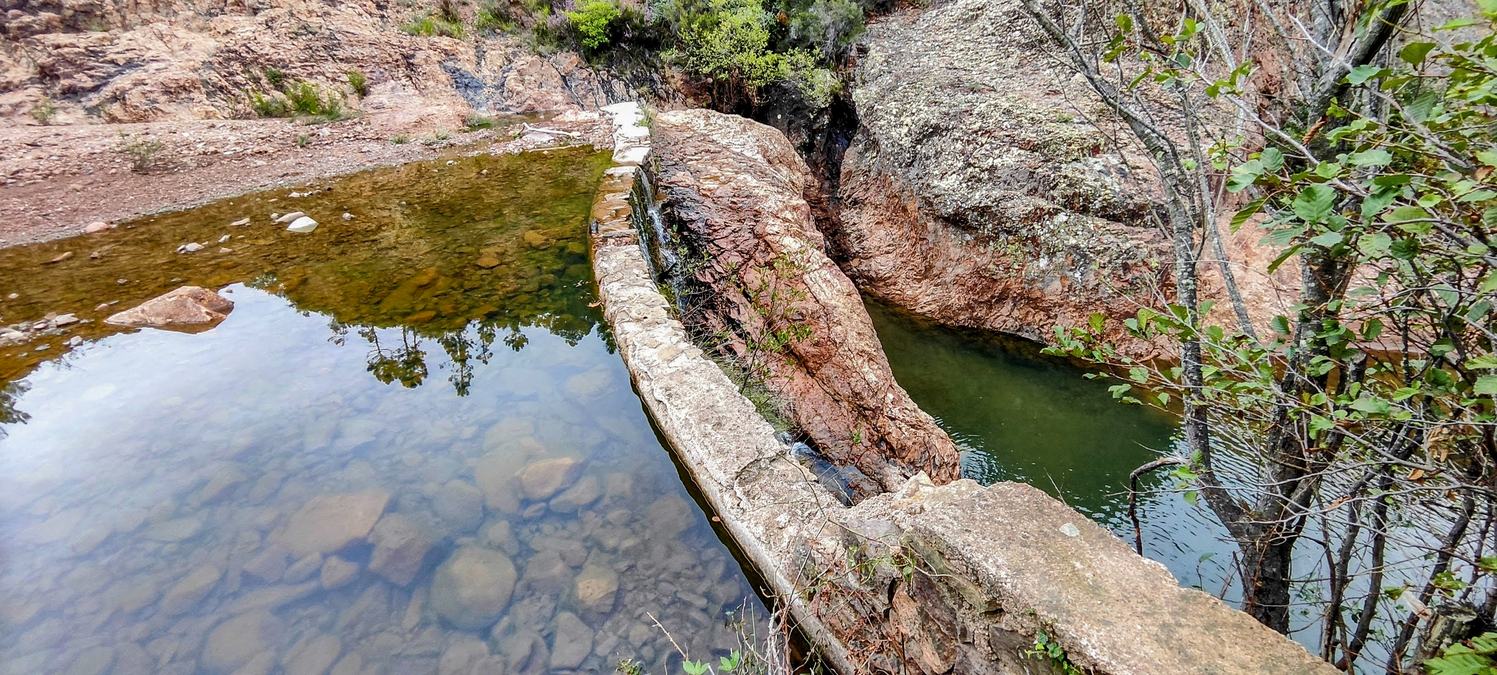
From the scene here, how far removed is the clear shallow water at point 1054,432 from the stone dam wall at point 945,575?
57.1 inches

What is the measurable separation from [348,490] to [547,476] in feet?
3.10

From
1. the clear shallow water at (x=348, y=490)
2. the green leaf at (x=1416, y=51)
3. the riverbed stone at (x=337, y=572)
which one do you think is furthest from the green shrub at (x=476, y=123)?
the green leaf at (x=1416, y=51)

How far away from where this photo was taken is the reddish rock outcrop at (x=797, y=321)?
3730mm

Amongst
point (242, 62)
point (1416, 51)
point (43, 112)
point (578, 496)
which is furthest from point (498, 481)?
point (242, 62)

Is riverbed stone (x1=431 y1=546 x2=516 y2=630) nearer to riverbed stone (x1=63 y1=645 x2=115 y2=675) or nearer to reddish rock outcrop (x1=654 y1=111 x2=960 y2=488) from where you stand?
riverbed stone (x1=63 y1=645 x2=115 y2=675)

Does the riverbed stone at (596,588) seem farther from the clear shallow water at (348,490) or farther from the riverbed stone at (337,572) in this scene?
the riverbed stone at (337,572)

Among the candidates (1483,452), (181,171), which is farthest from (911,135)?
(181,171)

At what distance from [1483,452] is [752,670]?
1.89 m

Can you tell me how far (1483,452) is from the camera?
1.26 metres

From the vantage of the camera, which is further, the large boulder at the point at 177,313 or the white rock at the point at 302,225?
the white rock at the point at 302,225

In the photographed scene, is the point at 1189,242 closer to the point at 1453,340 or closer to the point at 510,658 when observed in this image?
the point at 1453,340

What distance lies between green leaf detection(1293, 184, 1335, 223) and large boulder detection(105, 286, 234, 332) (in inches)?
226

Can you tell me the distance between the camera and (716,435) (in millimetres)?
2818

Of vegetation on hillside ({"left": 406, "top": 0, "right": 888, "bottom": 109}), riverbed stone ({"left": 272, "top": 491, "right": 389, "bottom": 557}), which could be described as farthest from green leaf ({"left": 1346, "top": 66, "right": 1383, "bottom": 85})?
vegetation on hillside ({"left": 406, "top": 0, "right": 888, "bottom": 109})
